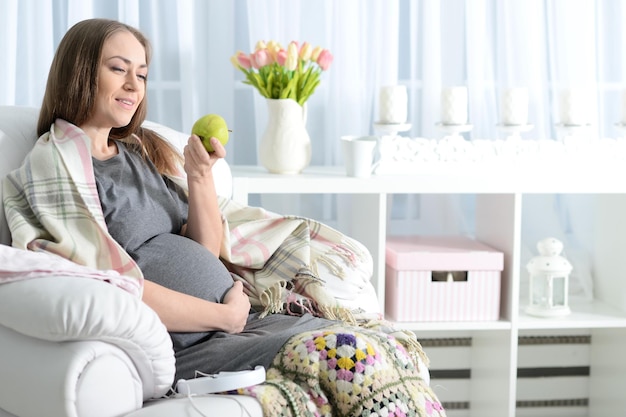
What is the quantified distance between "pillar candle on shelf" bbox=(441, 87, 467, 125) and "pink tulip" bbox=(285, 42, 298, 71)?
45 centimetres

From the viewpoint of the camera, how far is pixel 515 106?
2.64 metres

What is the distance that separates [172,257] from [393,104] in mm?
997

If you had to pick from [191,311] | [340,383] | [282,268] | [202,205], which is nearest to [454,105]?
[282,268]

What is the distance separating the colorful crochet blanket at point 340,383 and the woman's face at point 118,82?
601 millimetres

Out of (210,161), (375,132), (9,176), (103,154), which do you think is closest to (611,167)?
(375,132)

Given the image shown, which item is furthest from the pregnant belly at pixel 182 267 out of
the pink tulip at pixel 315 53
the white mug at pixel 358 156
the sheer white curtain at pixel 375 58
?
the sheer white curtain at pixel 375 58

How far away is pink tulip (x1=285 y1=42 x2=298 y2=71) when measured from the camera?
2420 millimetres

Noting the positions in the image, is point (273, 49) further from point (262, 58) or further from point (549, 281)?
point (549, 281)

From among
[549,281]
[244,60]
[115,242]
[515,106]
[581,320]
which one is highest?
[244,60]

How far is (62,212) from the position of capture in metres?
1.71

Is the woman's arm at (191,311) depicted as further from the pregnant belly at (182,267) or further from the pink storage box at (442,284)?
the pink storage box at (442,284)

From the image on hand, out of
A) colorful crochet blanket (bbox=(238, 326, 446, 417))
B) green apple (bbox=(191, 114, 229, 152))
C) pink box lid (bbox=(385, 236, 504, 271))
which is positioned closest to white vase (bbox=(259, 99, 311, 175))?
pink box lid (bbox=(385, 236, 504, 271))

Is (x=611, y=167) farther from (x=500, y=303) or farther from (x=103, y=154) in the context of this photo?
(x=103, y=154)

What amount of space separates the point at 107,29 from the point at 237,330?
62 centimetres
